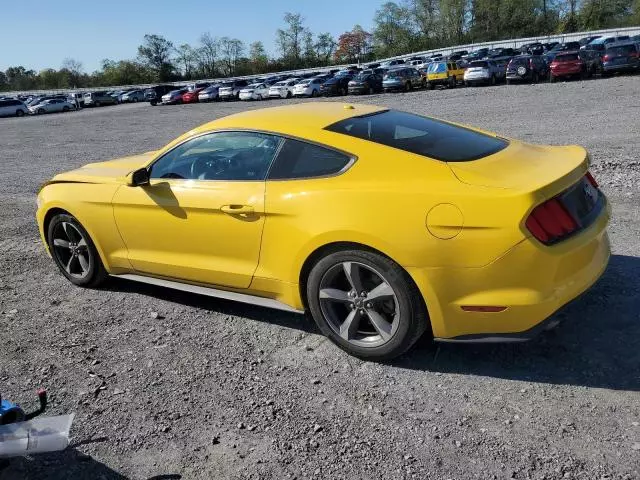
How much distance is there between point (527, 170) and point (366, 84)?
117 ft

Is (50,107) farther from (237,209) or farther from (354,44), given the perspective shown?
(354,44)

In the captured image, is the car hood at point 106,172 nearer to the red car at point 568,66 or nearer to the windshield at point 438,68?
the red car at point 568,66

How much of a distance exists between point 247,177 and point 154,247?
1029 millimetres

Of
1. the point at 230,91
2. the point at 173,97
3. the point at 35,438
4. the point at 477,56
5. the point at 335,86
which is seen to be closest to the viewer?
the point at 35,438

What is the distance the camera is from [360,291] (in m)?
3.55

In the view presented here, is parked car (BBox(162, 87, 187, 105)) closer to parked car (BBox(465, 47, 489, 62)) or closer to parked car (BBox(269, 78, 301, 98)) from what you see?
parked car (BBox(269, 78, 301, 98))

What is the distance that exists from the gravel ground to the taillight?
595mm

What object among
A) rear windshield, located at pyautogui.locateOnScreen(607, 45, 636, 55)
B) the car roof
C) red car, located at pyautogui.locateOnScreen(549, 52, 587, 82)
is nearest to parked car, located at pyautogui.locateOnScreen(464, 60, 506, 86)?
red car, located at pyautogui.locateOnScreen(549, 52, 587, 82)

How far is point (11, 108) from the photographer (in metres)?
50.8

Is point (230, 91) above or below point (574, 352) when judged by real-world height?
above

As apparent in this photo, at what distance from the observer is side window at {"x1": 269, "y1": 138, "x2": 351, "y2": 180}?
12.0 feet

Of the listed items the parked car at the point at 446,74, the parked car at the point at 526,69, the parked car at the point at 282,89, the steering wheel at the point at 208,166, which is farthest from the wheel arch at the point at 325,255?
the parked car at the point at 282,89

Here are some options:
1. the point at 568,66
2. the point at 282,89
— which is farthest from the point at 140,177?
the point at 282,89

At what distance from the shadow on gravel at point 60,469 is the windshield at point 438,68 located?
36.4 metres
